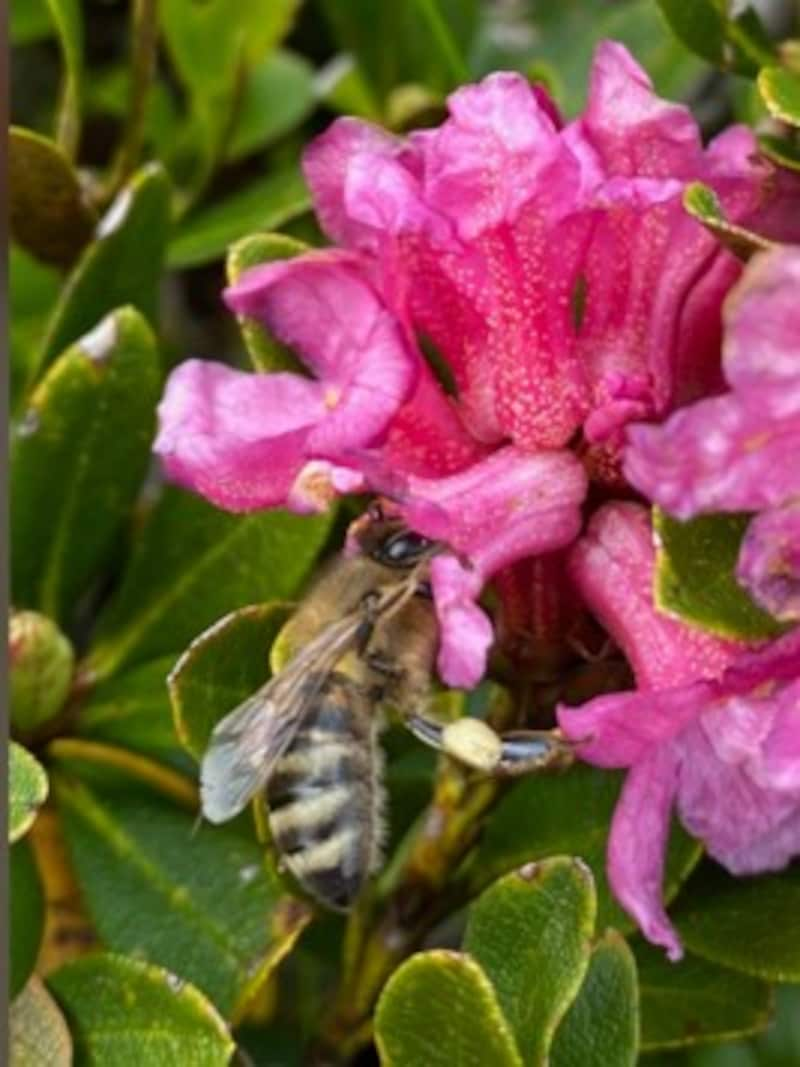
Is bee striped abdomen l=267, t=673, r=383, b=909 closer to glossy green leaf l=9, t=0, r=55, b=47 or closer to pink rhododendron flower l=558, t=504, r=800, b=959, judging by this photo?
pink rhododendron flower l=558, t=504, r=800, b=959

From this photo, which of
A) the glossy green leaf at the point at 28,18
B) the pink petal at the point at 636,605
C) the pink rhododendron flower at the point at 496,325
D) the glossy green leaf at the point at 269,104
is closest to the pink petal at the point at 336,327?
the pink rhododendron flower at the point at 496,325

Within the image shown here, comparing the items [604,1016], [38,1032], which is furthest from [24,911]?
[604,1016]

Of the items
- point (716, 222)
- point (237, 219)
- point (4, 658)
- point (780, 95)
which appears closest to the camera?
point (716, 222)

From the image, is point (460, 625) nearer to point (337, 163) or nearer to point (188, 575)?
point (337, 163)

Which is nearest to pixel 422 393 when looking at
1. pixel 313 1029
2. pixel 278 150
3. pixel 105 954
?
pixel 105 954

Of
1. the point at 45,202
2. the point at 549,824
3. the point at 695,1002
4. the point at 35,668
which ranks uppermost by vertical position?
the point at 45,202

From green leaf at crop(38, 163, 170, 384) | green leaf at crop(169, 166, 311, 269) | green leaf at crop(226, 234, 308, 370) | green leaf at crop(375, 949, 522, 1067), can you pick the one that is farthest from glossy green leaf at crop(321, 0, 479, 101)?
green leaf at crop(375, 949, 522, 1067)

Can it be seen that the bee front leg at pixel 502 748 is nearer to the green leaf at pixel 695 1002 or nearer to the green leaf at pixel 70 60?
the green leaf at pixel 695 1002
